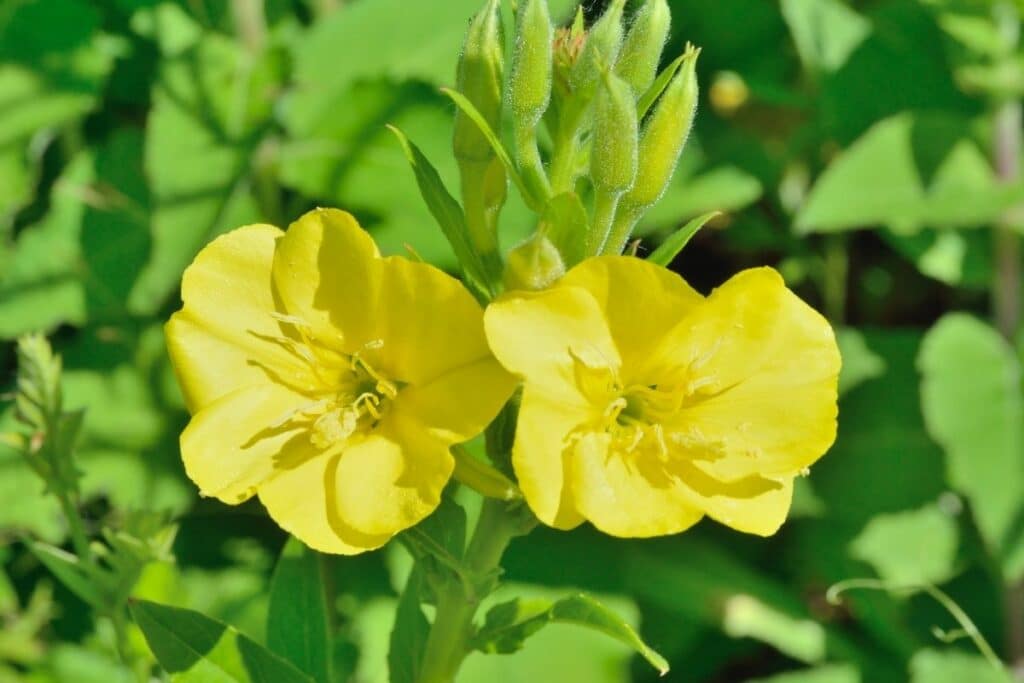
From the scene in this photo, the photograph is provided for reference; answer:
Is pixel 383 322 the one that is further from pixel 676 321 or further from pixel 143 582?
pixel 143 582

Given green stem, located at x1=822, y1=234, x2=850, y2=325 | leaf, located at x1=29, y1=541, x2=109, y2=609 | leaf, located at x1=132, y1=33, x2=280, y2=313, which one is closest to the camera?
leaf, located at x1=29, y1=541, x2=109, y2=609

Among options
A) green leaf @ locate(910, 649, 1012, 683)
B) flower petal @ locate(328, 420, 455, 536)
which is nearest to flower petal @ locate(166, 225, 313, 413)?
flower petal @ locate(328, 420, 455, 536)

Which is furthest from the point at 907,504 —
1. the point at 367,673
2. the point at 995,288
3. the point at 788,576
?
the point at 367,673

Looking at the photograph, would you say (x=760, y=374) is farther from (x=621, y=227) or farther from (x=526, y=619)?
(x=526, y=619)

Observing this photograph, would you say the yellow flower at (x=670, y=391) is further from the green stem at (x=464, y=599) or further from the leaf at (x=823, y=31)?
the leaf at (x=823, y=31)

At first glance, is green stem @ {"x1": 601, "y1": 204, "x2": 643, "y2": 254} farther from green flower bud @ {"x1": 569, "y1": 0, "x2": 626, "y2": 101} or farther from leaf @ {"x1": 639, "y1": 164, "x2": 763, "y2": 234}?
leaf @ {"x1": 639, "y1": 164, "x2": 763, "y2": 234}

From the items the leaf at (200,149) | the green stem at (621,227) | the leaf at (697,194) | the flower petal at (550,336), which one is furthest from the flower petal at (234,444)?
the leaf at (697,194)
